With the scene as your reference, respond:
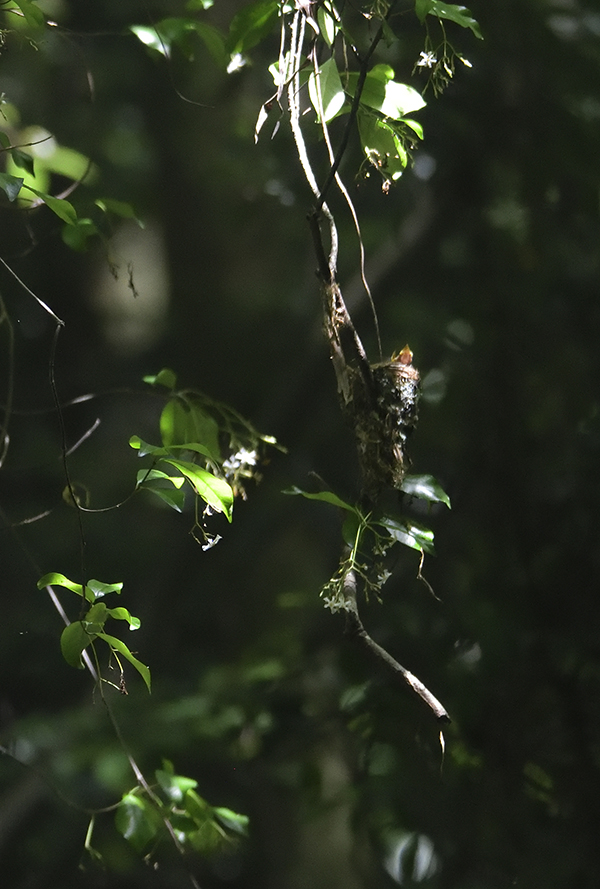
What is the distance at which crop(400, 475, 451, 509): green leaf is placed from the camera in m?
0.60

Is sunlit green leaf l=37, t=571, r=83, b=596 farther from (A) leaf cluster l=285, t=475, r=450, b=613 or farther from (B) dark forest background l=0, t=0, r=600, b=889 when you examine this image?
(B) dark forest background l=0, t=0, r=600, b=889

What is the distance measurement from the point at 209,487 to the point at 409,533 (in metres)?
0.15

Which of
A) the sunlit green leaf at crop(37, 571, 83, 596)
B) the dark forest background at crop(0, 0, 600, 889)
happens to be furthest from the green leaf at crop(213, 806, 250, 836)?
the sunlit green leaf at crop(37, 571, 83, 596)

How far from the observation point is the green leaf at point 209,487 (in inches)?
21.0

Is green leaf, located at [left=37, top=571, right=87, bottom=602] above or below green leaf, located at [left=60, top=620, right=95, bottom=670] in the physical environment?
above

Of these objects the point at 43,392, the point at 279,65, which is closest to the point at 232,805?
the point at 43,392

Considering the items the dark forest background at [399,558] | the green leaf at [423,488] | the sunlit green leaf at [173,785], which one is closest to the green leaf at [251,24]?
the dark forest background at [399,558]

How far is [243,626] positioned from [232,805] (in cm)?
30

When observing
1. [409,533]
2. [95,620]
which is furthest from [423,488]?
[95,620]

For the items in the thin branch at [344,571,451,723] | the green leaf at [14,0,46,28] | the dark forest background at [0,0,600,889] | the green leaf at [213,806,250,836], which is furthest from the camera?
the dark forest background at [0,0,600,889]

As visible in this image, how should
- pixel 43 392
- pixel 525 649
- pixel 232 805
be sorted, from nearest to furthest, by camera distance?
pixel 525 649 → pixel 232 805 → pixel 43 392

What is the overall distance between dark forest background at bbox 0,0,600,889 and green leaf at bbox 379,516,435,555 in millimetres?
396

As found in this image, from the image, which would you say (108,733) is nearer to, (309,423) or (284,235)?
(309,423)

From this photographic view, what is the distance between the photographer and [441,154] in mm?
1256
